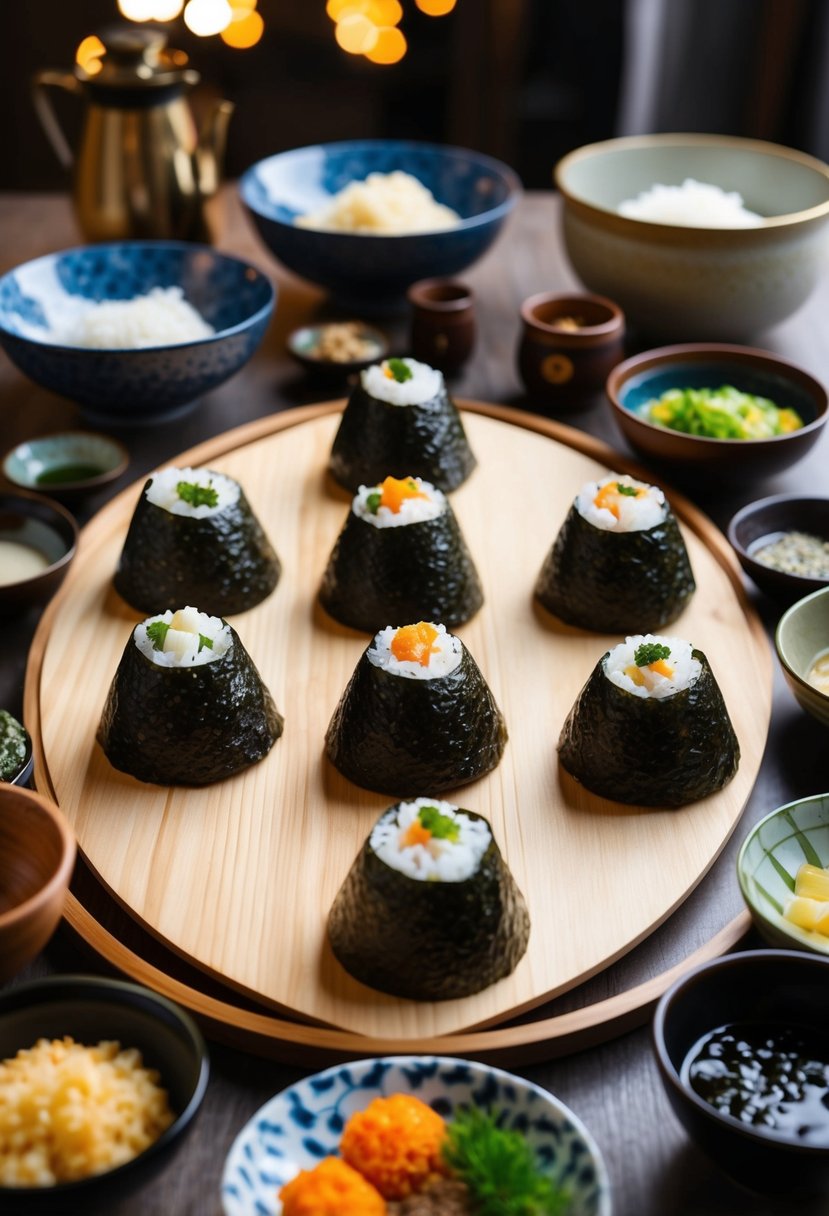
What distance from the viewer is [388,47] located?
21.0 feet

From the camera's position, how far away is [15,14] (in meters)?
6.38

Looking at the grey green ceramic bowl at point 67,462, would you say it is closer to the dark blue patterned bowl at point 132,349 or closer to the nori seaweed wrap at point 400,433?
the dark blue patterned bowl at point 132,349

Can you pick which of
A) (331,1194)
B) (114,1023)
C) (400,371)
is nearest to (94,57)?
(400,371)

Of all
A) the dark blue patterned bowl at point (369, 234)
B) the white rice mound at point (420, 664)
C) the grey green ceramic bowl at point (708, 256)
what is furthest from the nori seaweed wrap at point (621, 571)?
the dark blue patterned bowl at point (369, 234)

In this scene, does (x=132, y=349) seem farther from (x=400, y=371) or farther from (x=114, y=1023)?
(x=114, y=1023)

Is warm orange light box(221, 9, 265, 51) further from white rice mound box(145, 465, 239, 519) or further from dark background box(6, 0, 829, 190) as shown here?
white rice mound box(145, 465, 239, 519)

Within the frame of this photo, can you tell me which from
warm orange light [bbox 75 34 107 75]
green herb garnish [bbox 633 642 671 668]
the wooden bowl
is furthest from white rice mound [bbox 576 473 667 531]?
warm orange light [bbox 75 34 107 75]

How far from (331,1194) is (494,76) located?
5.71m

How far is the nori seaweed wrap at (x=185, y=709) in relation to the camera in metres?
2.14

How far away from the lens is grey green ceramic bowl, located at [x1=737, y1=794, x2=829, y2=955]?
1.81m

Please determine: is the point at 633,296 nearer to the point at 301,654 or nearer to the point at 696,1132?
the point at 301,654

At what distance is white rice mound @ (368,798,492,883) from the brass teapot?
2.64 metres

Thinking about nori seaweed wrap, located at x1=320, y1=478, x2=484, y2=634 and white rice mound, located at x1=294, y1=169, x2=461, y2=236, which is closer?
nori seaweed wrap, located at x1=320, y1=478, x2=484, y2=634

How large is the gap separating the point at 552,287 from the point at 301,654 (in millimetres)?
2114
